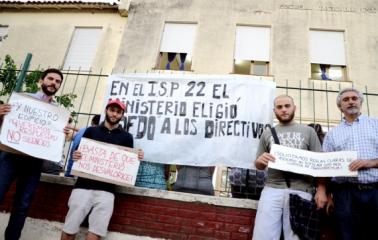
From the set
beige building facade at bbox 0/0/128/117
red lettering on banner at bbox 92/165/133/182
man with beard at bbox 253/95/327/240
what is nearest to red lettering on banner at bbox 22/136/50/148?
red lettering on banner at bbox 92/165/133/182

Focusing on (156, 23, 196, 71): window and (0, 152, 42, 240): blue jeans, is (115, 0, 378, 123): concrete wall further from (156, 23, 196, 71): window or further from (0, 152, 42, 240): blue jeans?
(0, 152, 42, 240): blue jeans

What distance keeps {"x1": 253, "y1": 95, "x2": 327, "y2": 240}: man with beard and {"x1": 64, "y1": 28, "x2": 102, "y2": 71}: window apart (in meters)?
9.14

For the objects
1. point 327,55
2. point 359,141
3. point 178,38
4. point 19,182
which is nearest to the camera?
point 359,141

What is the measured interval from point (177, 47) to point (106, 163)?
7828 millimetres

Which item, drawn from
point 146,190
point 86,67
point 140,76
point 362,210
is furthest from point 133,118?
point 86,67

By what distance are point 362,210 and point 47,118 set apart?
3.52m

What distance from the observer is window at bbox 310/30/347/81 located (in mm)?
9992

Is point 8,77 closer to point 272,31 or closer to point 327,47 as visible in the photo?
point 272,31

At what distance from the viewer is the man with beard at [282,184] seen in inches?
119

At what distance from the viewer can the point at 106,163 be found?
3.65 m

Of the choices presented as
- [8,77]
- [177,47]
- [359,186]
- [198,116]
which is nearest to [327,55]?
[177,47]

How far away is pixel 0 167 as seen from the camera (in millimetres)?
3492

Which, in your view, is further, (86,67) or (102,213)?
(86,67)

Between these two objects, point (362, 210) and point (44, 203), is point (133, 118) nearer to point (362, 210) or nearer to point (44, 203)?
point (44, 203)
